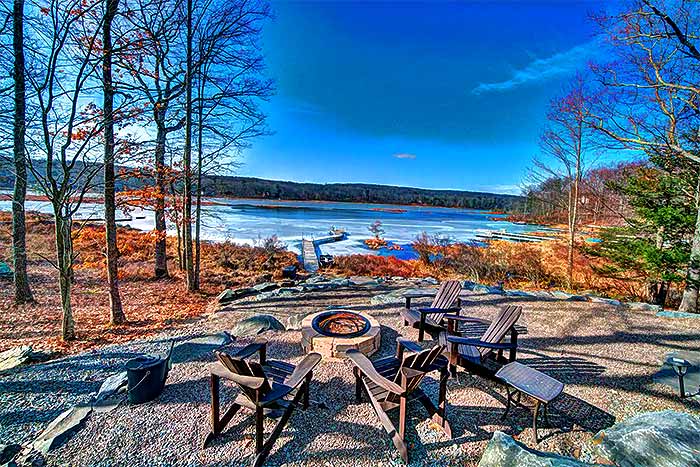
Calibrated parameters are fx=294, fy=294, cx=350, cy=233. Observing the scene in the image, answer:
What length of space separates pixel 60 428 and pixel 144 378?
1.87 ft

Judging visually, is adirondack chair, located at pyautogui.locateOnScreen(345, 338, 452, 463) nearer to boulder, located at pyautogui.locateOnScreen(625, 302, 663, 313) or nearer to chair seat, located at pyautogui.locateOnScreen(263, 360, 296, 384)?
chair seat, located at pyautogui.locateOnScreen(263, 360, 296, 384)

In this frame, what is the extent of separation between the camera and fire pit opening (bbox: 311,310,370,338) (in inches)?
141

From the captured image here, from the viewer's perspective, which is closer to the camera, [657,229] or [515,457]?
[515,457]

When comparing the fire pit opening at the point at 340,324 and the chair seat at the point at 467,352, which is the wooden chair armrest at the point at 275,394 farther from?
the chair seat at the point at 467,352

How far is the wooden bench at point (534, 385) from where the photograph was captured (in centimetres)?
219

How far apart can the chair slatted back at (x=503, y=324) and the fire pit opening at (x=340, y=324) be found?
1418 millimetres

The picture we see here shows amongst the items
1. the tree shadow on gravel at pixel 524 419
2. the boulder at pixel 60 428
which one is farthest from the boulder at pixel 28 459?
the tree shadow on gravel at pixel 524 419

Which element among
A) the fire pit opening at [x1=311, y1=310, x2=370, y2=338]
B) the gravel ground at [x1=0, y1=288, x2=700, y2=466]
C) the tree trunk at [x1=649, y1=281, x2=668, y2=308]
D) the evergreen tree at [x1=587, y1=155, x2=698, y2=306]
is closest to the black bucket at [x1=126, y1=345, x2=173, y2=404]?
the gravel ground at [x1=0, y1=288, x2=700, y2=466]

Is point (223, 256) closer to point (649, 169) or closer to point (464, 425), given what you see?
point (464, 425)

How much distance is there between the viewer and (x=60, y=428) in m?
2.23

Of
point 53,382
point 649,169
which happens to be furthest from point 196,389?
point 649,169

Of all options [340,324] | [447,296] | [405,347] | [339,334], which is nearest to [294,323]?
[340,324]

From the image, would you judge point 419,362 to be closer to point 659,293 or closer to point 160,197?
point 160,197

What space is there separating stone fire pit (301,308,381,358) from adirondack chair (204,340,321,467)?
34.0 inches
